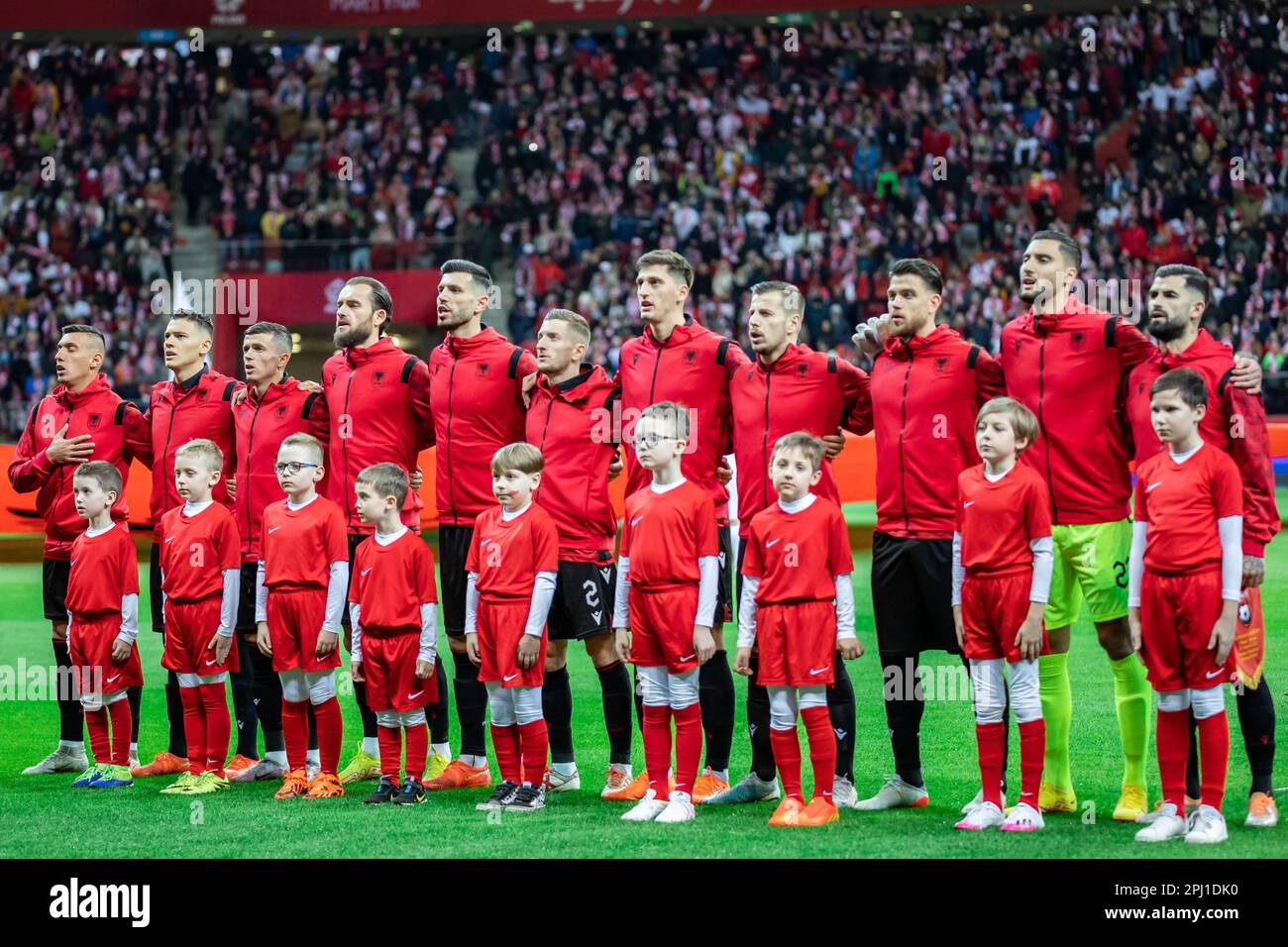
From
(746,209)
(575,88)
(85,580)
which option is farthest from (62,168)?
(85,580)

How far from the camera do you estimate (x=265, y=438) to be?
25.2 feet

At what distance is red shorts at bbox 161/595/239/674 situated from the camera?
291 inches

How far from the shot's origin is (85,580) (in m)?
7.67

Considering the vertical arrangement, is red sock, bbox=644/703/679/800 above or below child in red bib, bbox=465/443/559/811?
below

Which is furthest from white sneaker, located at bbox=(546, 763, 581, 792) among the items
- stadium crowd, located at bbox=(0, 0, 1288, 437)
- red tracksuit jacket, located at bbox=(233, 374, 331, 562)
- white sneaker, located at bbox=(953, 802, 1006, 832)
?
stadium crowd, located at bbox=(0, 0, 1288, 437)

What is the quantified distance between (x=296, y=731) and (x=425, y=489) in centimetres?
824

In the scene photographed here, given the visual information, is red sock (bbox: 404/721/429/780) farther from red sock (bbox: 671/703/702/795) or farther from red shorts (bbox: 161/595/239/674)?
red sock (bbox: 671/703/702/795)

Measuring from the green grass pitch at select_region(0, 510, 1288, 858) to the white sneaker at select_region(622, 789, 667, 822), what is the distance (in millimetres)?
65

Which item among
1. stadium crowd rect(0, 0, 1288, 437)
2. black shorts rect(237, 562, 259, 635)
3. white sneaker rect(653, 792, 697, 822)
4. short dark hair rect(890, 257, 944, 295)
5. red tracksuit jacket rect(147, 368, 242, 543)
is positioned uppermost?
stadium crowd rect(0, 0, 1288, 437)

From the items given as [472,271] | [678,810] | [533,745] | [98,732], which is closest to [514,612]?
[533,745]

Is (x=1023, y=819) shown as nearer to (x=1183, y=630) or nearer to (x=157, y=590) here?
(x=1183, y=630)

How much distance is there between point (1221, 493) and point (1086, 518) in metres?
0.73

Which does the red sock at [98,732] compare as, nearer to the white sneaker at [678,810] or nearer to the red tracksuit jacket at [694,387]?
the red tracksuit jacket at [694,387]

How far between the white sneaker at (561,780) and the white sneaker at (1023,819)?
203 cm
